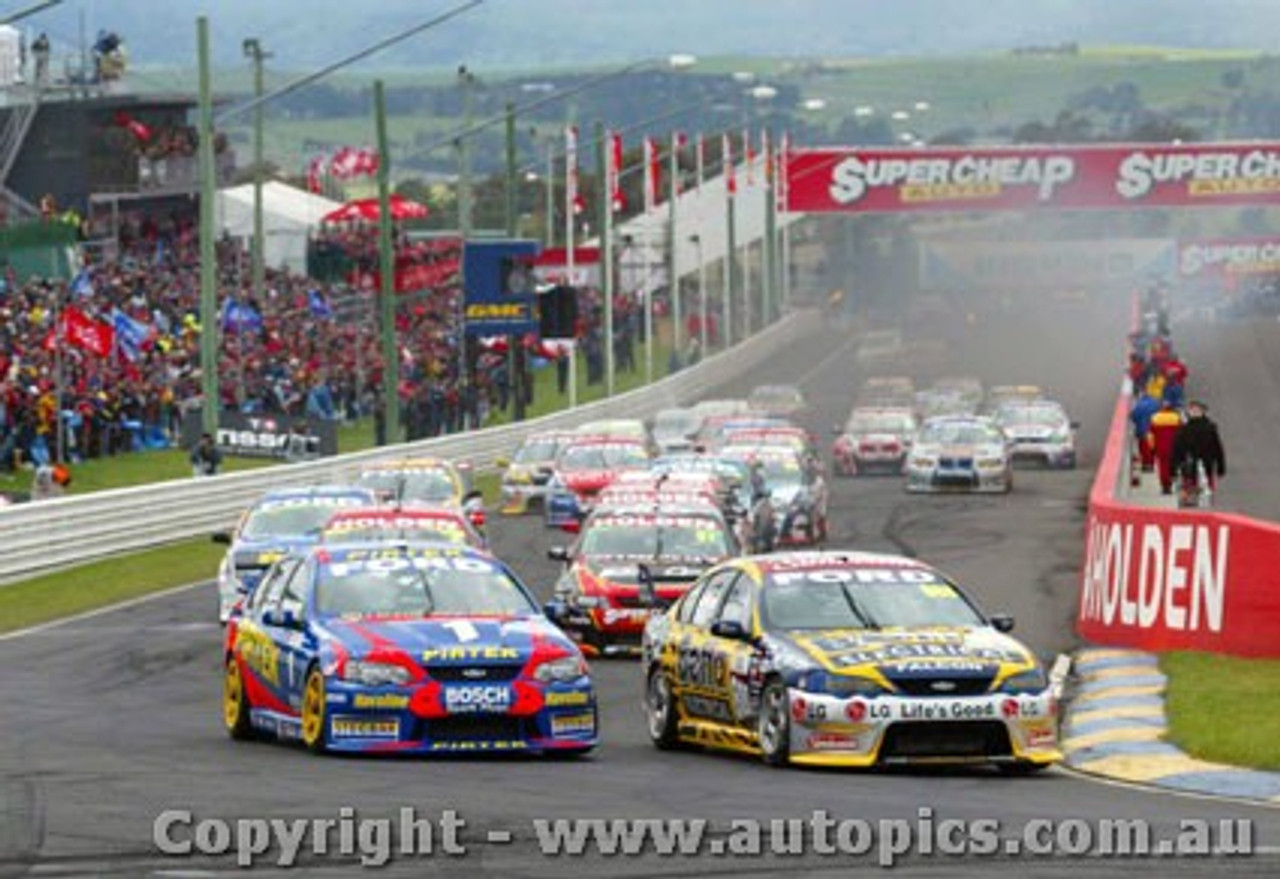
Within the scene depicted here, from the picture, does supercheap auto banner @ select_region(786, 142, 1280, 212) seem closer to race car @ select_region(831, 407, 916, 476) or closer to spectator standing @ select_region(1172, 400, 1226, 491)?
race car @ select_region(831, 407, 916, 476)

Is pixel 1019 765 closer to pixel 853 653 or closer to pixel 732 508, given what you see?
pixel 853 653

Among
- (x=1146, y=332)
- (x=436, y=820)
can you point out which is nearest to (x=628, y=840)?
(x=436, y=820)

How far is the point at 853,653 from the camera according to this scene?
728 inches

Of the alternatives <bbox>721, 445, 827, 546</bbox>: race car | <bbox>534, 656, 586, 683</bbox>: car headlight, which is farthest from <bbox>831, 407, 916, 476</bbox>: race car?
<bbox>534, 656, 586, 683</bbox>: car headlight

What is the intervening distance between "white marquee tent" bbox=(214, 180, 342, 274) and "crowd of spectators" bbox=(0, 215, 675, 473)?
226 inches

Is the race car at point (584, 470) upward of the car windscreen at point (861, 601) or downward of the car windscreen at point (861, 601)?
downward

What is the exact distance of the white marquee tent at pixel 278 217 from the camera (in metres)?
101

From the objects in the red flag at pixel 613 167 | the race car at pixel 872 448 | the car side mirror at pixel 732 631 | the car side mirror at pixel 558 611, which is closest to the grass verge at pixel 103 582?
the car side mirror at pixel 558 611

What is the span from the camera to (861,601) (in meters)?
19.6

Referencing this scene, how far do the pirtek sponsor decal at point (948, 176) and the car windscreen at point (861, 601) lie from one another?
10793cm

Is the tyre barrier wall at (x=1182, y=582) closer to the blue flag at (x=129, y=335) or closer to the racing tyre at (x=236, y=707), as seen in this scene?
the racing tyre at (x=236, y=707)

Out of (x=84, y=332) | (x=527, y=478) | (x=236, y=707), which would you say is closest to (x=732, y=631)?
(x=236, y=707)

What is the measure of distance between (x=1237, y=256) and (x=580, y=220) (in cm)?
3285

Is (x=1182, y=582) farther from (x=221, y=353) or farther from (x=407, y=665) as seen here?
(x=221, y=353)
